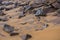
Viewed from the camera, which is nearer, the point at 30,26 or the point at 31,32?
the point at 31,32

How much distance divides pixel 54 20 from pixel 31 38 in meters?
1.18

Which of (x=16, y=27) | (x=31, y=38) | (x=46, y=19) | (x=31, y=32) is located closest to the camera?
(x=31, y=38)

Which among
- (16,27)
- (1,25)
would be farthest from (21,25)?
(1,25)

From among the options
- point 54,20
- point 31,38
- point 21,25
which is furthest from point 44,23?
point 31,38

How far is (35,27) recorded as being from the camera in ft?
16.0

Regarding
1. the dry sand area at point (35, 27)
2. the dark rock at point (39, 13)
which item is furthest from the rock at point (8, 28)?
the dark rock at point (39, 13)

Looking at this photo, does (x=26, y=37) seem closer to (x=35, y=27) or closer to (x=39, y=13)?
(x=35, y=27)

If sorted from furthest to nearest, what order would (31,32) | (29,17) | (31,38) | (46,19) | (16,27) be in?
(29,17) < (46,19) < (16,27) < (31,32) < (31,38)

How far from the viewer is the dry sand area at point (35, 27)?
166 inches

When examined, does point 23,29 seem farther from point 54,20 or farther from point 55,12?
point 55,12

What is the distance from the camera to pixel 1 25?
5.20 m

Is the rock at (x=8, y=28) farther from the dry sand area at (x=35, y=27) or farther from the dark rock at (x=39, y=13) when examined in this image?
the dark rock at (x=39, y=13)

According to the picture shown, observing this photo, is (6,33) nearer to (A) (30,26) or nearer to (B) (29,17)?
(A) (30,26)

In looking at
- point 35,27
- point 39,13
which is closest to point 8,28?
point 35,27
